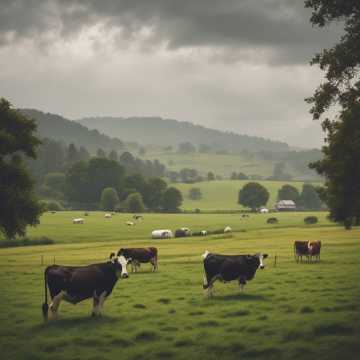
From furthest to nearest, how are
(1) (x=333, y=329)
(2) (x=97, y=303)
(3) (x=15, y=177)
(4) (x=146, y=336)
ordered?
(3) (x=15, y=177)
(2) (x=97, y=303)
(4) (x=146, y=336)
(1) (x=333, y=329)

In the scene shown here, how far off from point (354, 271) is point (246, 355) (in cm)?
1800

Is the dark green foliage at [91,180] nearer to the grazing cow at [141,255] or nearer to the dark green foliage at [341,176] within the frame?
the dark green foliage at [341,176]

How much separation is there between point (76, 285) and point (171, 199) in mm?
138675

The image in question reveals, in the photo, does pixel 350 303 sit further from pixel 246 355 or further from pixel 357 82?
pixel 357 82

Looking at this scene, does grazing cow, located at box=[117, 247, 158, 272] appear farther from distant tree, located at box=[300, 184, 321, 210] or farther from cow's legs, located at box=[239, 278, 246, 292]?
distant tree, located at box=[300, 184, 321, 210]

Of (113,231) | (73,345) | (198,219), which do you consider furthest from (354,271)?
(198,219)

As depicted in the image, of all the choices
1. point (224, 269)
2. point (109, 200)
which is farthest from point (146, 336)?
point (109, 200)

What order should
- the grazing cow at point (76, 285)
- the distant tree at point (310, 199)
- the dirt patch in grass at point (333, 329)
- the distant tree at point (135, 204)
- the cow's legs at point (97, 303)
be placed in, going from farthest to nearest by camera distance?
the distant tree at point (310, 199), the distant tree at point (135, 204), the cow's legs at point (97, 303), the grazing cow at point (76, 285), the dirt patch in grass at point (333, 329)

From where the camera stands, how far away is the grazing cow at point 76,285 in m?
20.7

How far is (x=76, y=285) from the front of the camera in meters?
20.7

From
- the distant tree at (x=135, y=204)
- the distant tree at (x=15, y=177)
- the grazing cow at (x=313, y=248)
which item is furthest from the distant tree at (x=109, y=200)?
the grazing cow at (x=313, y=248)

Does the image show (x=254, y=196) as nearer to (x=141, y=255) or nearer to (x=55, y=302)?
(x=141, y=255)

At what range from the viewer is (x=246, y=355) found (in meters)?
15.8

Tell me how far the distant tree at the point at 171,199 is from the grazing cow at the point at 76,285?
137 m
